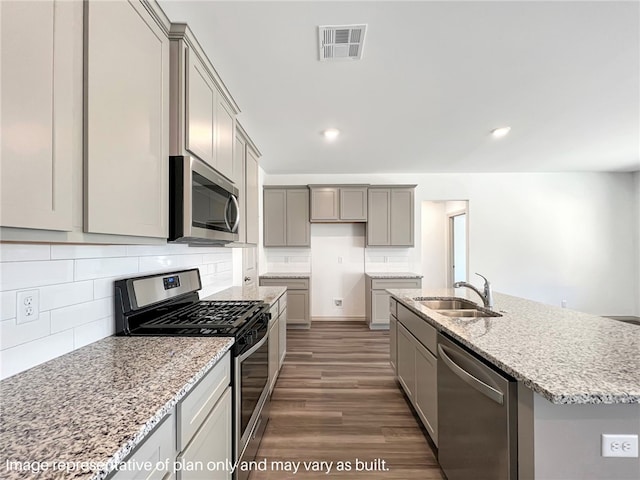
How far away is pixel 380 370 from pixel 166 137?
2.92 m

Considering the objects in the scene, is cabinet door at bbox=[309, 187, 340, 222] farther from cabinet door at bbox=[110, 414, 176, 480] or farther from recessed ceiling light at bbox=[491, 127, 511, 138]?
cabinet door at bbox=[110, 414, 176, 480]

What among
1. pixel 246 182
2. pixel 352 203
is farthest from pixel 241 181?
pixel 352 203

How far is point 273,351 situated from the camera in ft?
8.11

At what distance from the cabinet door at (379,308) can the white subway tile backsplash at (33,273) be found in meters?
3.98

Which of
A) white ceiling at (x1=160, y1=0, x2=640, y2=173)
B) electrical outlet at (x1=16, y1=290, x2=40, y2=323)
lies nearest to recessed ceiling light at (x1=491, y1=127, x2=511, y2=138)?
white ceiling at (x1=160, y1=0, x2=640, y2=173)

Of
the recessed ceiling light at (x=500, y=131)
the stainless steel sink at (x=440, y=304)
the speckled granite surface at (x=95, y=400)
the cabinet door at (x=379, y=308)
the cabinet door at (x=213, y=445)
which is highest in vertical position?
the recessed ceiling light at (x=500, y=131)

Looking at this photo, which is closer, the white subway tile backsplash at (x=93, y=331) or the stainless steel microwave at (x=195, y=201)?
the white subway tile backsplash at (x=93, y=331)

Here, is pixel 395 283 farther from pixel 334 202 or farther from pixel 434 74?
pixel 434 74

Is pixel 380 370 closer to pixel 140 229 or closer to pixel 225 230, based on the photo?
pixel 225 230

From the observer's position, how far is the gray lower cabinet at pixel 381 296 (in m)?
4.59

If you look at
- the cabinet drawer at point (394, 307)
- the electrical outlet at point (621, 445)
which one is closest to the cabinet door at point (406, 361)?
the cabinet drawer at point (394, 307)

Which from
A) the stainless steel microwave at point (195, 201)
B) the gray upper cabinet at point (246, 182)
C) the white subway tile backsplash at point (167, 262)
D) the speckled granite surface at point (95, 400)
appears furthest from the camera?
the gray upper cabinet at point (246, 182)

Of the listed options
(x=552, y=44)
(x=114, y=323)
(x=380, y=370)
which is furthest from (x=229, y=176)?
(x=380, y=370)

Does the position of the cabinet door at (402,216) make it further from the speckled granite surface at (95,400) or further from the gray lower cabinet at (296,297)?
the speckled granite surface at (95,400)
